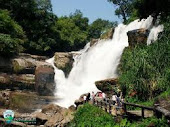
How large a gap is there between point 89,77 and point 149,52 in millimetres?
17560

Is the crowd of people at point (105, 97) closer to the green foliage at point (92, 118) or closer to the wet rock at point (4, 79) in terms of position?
the green foliage at point (92, 118)

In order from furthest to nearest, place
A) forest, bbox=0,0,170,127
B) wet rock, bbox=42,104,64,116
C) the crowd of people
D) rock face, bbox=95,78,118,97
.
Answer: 1. rock face, bbox=95,78,118,97
2. wet rock, bbox=42,104,64,116
3. forest, bbox=0,0,170,127
4. the crowd of people

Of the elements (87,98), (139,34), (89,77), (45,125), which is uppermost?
(139,34)

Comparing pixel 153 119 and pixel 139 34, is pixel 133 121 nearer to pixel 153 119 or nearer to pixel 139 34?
pixel 153 119

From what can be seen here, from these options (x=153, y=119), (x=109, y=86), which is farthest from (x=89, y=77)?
(x=153, y=119)

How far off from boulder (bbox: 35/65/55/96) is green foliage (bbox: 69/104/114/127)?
15.1 metres

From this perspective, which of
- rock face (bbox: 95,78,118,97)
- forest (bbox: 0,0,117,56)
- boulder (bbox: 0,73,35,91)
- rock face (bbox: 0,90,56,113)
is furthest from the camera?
forest (bbox: 0,0,117,56)

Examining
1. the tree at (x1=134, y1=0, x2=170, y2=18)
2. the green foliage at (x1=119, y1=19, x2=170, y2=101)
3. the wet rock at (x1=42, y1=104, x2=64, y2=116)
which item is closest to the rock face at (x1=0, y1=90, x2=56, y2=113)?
the wet rock at (x1=42, y1=104, x2=64, y2=116)

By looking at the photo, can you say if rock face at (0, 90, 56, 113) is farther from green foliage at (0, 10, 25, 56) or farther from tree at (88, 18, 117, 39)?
tree at (88, 18, 117, 39)

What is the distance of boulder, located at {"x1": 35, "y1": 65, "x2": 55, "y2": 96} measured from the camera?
35.6 meters

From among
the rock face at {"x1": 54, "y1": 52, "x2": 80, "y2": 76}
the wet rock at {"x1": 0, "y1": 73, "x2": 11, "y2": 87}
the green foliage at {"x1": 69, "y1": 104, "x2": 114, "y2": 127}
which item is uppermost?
the rock face at {"x1": 54, "y1": 52, "x2": 80, "y2": 76}

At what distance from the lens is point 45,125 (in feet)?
76.4

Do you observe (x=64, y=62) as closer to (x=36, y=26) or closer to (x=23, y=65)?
(x=23, y=65)

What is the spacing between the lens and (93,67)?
40438mm
